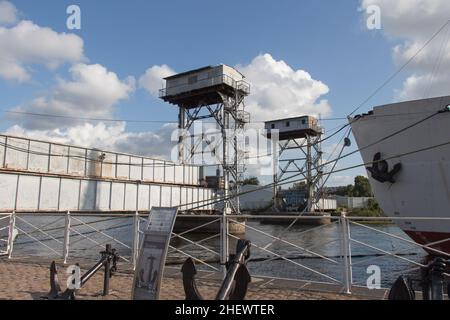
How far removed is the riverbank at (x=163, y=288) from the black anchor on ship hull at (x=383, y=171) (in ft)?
30.1

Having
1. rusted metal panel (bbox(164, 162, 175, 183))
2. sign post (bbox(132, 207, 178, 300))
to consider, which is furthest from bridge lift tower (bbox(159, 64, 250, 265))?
sign post (bbox(132, 207, 178, 300))

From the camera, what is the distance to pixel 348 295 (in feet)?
24.2

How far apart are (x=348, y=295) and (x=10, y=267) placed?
335 inches

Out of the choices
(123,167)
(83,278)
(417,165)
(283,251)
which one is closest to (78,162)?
(123,167)

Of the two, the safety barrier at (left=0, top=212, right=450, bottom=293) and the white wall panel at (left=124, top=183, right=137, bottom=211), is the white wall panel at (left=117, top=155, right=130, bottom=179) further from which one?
the safety barrier at (left=0, top=212, right=450, bottom=293)

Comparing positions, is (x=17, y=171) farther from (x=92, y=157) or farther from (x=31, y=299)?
(x=31, y=299)

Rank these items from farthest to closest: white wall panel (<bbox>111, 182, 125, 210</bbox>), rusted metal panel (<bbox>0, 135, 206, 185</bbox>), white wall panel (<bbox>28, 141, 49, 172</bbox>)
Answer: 1. white wall panel (<bbox>111, 182, 125, 210</bbox>)
2. white wall panel (<bbox>28, 141, 49, 172</bbox>)
3. rusted metal panel (<bbox>0, 135, 206, 185</bbox>)

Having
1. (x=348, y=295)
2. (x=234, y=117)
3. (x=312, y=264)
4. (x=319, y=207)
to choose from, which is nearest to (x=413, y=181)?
(x=312, y=264)

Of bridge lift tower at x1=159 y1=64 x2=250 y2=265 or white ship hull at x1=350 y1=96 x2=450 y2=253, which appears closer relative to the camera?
white ship hull at x1=350 y1=96 x2=450 y2=253

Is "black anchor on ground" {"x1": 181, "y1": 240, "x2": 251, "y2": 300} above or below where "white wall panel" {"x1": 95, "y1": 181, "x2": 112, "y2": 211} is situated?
below

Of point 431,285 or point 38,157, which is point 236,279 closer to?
point 431,285

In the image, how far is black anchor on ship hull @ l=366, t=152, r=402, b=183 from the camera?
622 inches

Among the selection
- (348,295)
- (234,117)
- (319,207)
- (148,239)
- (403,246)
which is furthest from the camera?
(319,207)

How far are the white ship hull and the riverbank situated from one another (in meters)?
7.97
